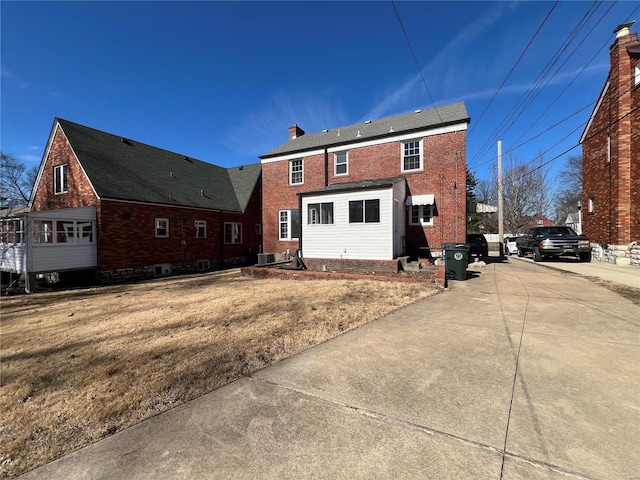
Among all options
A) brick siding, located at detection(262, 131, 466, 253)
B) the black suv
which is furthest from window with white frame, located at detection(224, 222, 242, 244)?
the black suv

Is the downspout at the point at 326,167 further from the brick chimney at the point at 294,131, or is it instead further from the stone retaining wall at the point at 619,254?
the stone retaining wall at the point at 619,254

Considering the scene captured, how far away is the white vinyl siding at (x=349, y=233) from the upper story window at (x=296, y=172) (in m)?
5.54

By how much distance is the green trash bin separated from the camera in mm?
10234

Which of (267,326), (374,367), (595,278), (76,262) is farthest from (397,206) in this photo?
(76,262)

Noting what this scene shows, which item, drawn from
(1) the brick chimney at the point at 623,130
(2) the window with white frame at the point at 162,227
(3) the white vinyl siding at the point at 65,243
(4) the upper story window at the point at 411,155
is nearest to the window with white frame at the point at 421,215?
(4) the upper story window at the point at 411,155

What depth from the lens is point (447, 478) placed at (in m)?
1.94

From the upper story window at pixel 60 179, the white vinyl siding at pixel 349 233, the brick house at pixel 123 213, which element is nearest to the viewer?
the white vinyl siding at pixel 349 233

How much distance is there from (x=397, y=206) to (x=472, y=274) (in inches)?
178

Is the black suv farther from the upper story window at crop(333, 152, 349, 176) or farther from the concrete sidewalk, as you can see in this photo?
the concrete sidewalk

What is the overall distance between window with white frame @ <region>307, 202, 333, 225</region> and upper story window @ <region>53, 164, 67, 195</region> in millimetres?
14730

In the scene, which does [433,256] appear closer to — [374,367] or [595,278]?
[595,278]

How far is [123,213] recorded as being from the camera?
49.5ft

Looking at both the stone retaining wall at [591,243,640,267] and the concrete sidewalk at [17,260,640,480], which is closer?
the concrete sidewalk at [17,260,640,480]

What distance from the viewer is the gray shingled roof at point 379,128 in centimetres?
1509
